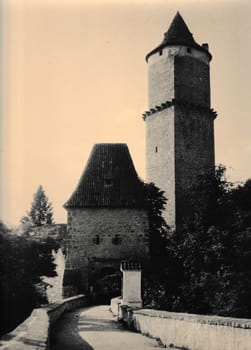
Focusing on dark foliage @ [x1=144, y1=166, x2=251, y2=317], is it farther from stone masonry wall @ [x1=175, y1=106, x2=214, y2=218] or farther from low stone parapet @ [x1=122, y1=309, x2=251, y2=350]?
stone masonry wall @ [x1=175, y1=106, x2=214, y2=218]

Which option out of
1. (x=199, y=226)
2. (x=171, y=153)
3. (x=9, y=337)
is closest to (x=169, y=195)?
(x=171, y=153)

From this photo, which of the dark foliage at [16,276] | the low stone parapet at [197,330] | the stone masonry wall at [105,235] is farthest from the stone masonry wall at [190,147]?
the low stone parapet at [197,330]

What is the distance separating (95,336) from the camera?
1344cm

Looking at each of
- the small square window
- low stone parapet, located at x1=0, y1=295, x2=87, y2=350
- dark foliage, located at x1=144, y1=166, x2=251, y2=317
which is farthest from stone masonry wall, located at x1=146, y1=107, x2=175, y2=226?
low stone parapet, located at x1=0, y1=295, x2=87, y2=350

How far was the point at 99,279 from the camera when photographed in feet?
97.3

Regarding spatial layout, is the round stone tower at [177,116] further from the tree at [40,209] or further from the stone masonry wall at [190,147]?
the tree at [40,209]

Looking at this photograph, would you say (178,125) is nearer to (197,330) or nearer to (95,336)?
(95,336)

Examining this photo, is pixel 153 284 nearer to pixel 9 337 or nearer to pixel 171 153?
pixel 9 337

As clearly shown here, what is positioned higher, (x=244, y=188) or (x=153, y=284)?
(x=244, y=188)

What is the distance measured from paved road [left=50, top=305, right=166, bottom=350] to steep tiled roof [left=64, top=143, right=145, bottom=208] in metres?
13.6

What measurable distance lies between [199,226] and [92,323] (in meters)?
9.91

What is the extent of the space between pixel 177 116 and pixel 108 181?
7.57 m

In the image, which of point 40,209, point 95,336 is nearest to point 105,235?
point 95,336

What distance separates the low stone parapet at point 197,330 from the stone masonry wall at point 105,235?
56.2 ft
